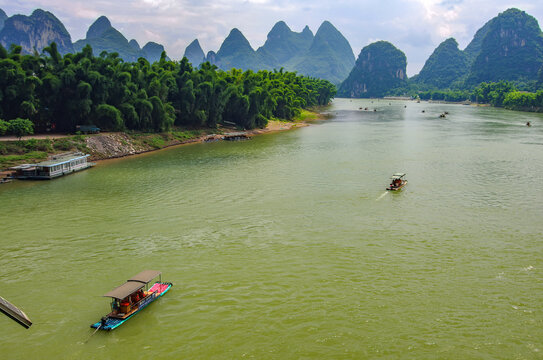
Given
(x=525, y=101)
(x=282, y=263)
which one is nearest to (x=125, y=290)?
(x=282, y=263)

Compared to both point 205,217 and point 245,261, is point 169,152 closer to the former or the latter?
point 205,217

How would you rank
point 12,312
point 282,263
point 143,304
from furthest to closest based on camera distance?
point 282,263 → point 143,304 → point 12,312

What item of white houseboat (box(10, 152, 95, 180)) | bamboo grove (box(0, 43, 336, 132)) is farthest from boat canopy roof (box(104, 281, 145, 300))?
bamboo grove (box(0, 43, 336, 132))

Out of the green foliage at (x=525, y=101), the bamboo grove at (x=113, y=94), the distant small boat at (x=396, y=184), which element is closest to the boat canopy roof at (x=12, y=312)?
the distant small boat at (x=396, y=184)

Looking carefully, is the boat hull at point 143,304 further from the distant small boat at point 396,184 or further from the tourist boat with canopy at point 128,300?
the distant small boat at point 396,184

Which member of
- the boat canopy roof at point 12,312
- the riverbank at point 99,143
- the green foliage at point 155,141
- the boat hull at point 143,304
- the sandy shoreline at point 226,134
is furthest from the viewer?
the green foliage at point 155,141

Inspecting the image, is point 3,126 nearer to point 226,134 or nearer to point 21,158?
point 21,158

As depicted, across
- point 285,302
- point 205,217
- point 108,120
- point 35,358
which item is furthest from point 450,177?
point 108,120
